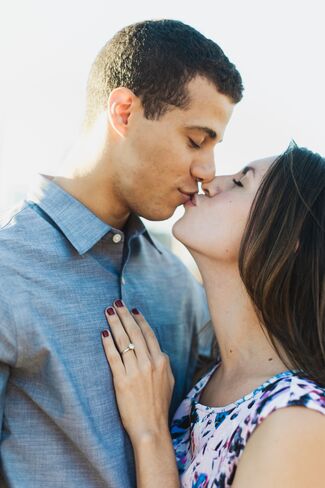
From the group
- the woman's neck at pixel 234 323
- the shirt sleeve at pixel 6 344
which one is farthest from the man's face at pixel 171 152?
the shirt sleeve at pixel 6 344

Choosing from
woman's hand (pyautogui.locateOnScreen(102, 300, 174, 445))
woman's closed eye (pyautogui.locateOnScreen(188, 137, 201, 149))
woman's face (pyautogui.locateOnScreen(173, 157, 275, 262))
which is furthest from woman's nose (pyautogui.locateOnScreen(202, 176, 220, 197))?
woman's hand (pyautogui.locateOnScreen(102, 300, 174, 445))

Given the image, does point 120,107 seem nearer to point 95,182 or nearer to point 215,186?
point 95,182

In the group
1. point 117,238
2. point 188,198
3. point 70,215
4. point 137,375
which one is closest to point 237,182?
point 188,198

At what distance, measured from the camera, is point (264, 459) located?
4.74 feet

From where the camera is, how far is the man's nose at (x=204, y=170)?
2.05 meters

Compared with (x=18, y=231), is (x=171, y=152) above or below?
above

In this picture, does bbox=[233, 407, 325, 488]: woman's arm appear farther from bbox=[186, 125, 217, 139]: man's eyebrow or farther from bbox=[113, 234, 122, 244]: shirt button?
bbox=[186, 125, 217, 139]: man's eyebrow

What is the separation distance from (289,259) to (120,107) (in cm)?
74

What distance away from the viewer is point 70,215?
196 cm

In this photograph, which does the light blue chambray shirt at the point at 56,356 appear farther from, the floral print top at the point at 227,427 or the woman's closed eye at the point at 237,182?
the woman's closed eye at the point at 237,182

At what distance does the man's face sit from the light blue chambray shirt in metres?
0.19

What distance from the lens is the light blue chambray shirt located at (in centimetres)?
173

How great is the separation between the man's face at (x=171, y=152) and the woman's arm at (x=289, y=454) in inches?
34.2

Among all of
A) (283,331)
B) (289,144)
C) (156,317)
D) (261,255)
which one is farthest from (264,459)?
(289,144)
